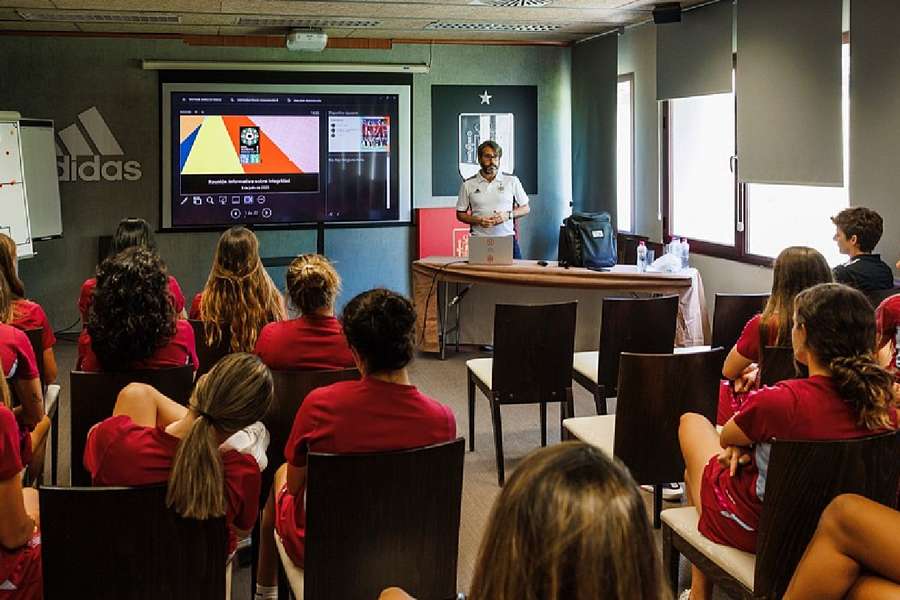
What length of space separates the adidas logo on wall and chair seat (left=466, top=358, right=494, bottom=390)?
4956 millimetres

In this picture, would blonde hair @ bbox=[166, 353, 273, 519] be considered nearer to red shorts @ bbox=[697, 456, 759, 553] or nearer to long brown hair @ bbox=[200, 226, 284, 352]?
red shorts @ bbox=[697, 456, 759, 553]

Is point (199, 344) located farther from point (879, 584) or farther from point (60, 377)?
point (60, 377)

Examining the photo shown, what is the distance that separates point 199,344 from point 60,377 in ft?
11.3

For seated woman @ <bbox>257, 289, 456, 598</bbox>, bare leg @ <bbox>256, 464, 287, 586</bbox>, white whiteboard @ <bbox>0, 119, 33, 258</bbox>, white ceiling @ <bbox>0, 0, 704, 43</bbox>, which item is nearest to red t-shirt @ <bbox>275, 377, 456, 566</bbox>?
seated woman @ <bbox>257, 289, 456, 598</bbox>

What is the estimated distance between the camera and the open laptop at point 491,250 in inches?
264

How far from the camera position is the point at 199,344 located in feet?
12.7

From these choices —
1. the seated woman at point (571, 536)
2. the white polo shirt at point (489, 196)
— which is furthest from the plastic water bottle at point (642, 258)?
the seated woman at point (571, 536)

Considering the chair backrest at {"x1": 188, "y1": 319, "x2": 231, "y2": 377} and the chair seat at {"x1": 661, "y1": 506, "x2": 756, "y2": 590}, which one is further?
the chair backrest at {"x1": 188, "y1": 319, "x2": 231, "y2": 377}

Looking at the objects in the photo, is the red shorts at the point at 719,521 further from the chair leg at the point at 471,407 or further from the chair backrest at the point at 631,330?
the chair leg at the point at 471,407

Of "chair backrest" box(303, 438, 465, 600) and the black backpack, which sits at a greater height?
the black backpack

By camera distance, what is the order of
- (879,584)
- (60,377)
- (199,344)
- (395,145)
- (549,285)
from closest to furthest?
(879,584)
(199,344)
(549,285)
(60,377)
(395,145)

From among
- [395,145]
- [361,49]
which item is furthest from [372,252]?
[361,49]

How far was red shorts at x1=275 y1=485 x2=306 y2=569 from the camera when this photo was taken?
96.1 inches

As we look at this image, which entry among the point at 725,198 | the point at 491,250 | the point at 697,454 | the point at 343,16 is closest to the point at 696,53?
the point at 725,198
